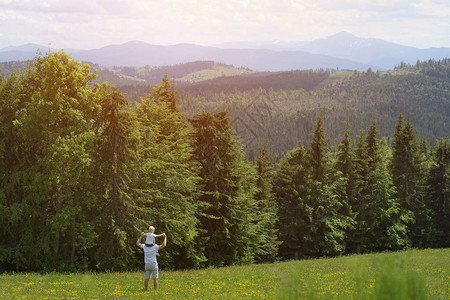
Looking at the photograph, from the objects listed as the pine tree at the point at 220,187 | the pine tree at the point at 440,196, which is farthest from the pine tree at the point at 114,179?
the pine tree at the point at 440,196

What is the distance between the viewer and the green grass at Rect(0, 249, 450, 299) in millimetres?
2951

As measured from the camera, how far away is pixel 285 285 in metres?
3.08

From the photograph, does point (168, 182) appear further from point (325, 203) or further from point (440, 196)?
point (440, 196)

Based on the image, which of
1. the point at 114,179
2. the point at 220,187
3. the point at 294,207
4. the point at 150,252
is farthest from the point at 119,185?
the point at 294,207

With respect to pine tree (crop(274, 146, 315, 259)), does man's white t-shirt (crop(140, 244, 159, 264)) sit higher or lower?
higher

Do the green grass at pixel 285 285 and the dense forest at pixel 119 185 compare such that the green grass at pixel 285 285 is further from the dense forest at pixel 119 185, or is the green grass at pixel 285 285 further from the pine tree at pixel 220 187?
the pine tree at pixel 220 187

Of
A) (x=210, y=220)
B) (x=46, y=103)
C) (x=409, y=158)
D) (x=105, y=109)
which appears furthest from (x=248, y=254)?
(x=409, y=158)

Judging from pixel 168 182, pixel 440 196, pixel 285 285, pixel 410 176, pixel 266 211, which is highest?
pixel 285 285

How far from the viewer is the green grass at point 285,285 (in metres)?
2.95

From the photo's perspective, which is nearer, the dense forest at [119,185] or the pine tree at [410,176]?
the dense forest at [119,185]

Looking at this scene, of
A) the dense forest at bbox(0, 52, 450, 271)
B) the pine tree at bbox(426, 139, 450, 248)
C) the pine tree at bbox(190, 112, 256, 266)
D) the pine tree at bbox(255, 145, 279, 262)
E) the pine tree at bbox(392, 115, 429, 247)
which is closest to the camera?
the dense forest at bbox(0, 52, 450, 271)

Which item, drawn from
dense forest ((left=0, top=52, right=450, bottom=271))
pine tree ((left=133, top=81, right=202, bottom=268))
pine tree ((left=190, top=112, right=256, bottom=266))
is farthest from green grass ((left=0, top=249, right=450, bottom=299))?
pine tree ((left=190, top=112, right=256, bottom=266))

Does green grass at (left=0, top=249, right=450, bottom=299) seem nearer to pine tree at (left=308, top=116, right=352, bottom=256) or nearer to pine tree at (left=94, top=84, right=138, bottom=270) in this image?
pine tree at (left=94, top=84, right=138, bottom=270)

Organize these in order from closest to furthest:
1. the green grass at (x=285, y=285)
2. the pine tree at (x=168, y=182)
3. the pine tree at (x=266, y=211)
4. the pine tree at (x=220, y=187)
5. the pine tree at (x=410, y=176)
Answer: the green grass at (x=285, y=285) → the pine tree at (x=168, y=182) → the pine tree at (x=220, y=187) → the pine tree at (x=266, y=211) → the pine tree at (x=410, y=176)
